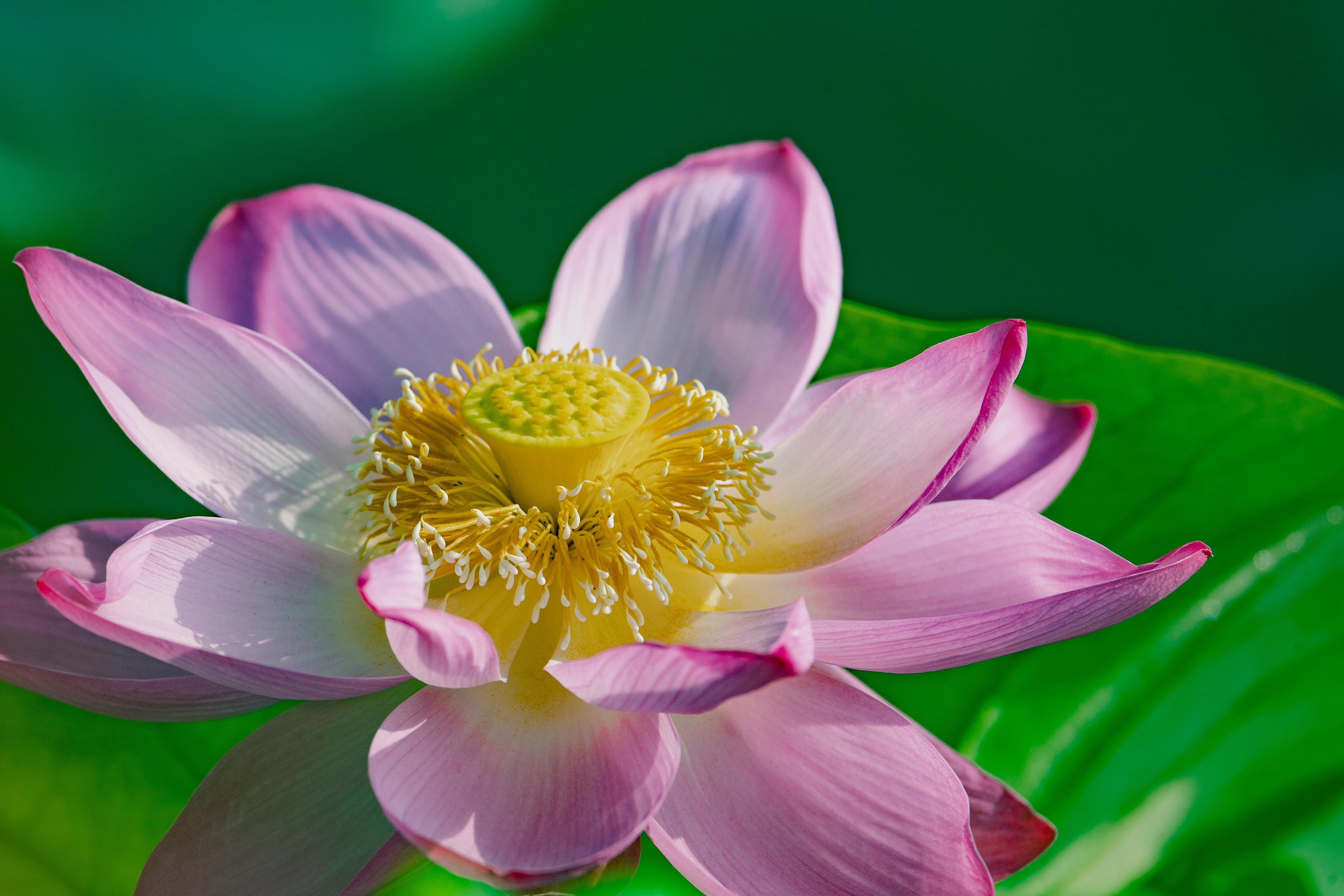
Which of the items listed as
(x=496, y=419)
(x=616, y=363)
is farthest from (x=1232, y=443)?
(x=496, y=419)

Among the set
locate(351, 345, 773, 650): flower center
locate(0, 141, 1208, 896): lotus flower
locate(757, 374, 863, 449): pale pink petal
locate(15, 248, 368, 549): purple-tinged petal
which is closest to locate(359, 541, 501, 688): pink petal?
locate(0, 141, 1208, 896): lotus flower

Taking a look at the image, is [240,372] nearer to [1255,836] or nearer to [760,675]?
[760,675]

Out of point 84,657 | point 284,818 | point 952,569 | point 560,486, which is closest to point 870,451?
point 952,569

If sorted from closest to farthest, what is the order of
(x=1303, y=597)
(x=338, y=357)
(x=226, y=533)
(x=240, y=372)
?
(x=226, y=533)
(x=240, y=372)
(x=338, y=357)
(x=1303, y=597)

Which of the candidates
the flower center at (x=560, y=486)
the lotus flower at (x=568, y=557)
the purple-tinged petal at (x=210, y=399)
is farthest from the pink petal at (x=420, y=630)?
the purple-tinged petal at (x=210, y=399)

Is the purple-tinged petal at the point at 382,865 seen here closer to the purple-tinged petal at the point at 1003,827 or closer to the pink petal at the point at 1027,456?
the purple-tinged petal at the point at 1003,827

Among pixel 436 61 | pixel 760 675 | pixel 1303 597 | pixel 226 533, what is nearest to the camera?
pixel 760 675

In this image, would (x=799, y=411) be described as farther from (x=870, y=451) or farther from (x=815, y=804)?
(x=815, y=804)
